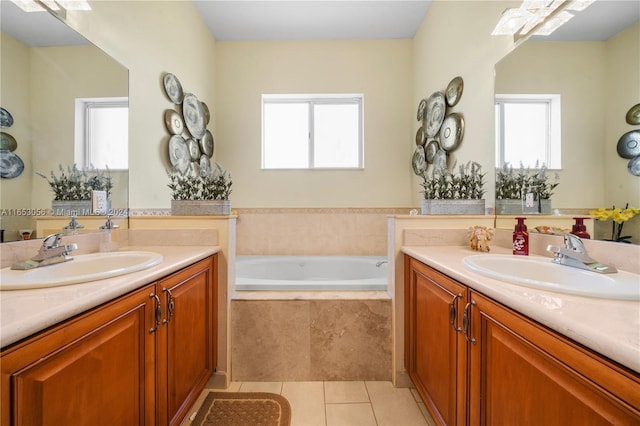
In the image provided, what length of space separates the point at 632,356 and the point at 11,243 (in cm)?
172

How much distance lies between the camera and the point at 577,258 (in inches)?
35.8

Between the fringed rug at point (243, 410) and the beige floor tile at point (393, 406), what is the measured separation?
48 cm

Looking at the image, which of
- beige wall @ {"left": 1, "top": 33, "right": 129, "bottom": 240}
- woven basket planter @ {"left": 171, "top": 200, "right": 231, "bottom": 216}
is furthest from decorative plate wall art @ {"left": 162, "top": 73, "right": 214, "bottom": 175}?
beige wall @ {"left": 1, "top": 33, "right": 129, "bottom": 240}

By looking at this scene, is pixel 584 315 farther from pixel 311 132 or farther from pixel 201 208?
pixel 311 132

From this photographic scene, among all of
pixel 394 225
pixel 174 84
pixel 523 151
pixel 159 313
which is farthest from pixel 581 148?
pixel 174 84

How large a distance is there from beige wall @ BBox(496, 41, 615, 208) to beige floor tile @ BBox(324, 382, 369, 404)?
4.62 ft

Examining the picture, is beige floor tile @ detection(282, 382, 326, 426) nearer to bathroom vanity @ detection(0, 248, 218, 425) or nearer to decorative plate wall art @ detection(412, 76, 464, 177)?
bathroom vanity @ detection(0, 248, 218, 425)

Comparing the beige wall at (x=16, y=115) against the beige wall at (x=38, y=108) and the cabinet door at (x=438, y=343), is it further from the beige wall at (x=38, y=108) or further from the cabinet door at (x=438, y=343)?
the cabinet door at (x=438, y=343)

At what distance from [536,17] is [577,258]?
51.5 inches

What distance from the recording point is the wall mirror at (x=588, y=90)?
886 millimetres

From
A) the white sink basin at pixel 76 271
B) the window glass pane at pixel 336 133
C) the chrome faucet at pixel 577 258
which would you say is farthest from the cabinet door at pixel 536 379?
the window glass pane at pixel 336 133

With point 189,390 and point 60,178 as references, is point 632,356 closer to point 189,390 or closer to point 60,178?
point 189,390

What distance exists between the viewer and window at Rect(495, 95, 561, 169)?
3.74 ft

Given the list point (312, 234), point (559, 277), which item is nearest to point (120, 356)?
point (559, 277)
